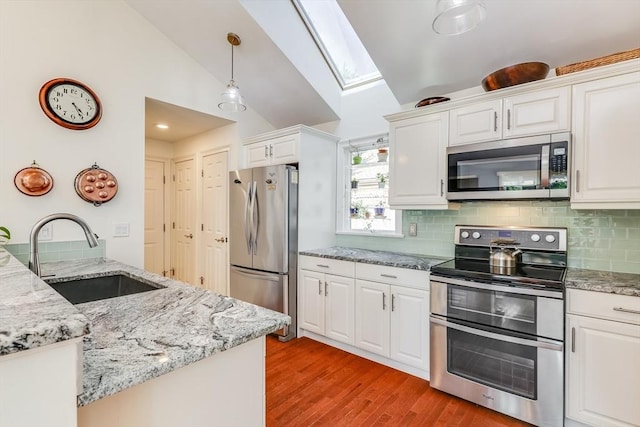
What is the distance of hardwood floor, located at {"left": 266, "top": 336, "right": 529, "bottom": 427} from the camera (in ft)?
6.31

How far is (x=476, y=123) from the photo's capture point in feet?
7.60

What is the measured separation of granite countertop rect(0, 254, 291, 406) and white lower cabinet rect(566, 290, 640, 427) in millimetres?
1721

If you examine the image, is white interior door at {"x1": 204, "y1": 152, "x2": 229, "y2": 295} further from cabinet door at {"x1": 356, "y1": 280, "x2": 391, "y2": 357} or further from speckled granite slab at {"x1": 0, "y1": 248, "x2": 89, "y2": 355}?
speckled granite slab at {"x1": 0, "y1": 248, "x2": 89, "y2": 355}

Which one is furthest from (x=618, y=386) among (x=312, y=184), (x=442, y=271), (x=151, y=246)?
(x=151, y=246)

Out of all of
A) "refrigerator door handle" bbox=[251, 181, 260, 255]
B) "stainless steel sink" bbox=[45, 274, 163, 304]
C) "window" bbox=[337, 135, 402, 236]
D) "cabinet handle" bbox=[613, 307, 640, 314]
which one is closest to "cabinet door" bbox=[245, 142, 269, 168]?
"refrigerator door handle" bbox=[251, 181, 260, 255]

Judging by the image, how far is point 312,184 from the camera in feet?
10.7

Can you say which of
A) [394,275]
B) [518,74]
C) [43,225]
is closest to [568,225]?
[518,74]

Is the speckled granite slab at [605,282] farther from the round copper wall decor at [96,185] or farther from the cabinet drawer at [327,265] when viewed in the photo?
the round copper wall decor at [96,185]

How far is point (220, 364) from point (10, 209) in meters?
2.27

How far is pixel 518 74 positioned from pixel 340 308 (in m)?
2.25

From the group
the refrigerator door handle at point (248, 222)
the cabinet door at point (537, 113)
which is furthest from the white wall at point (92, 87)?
the cabinet door at point (537, 113)

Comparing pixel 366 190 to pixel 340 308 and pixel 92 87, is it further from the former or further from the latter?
pixel 92 87

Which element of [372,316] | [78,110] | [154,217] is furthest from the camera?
[154,217]

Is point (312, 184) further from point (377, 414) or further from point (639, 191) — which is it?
point (639, 191)
